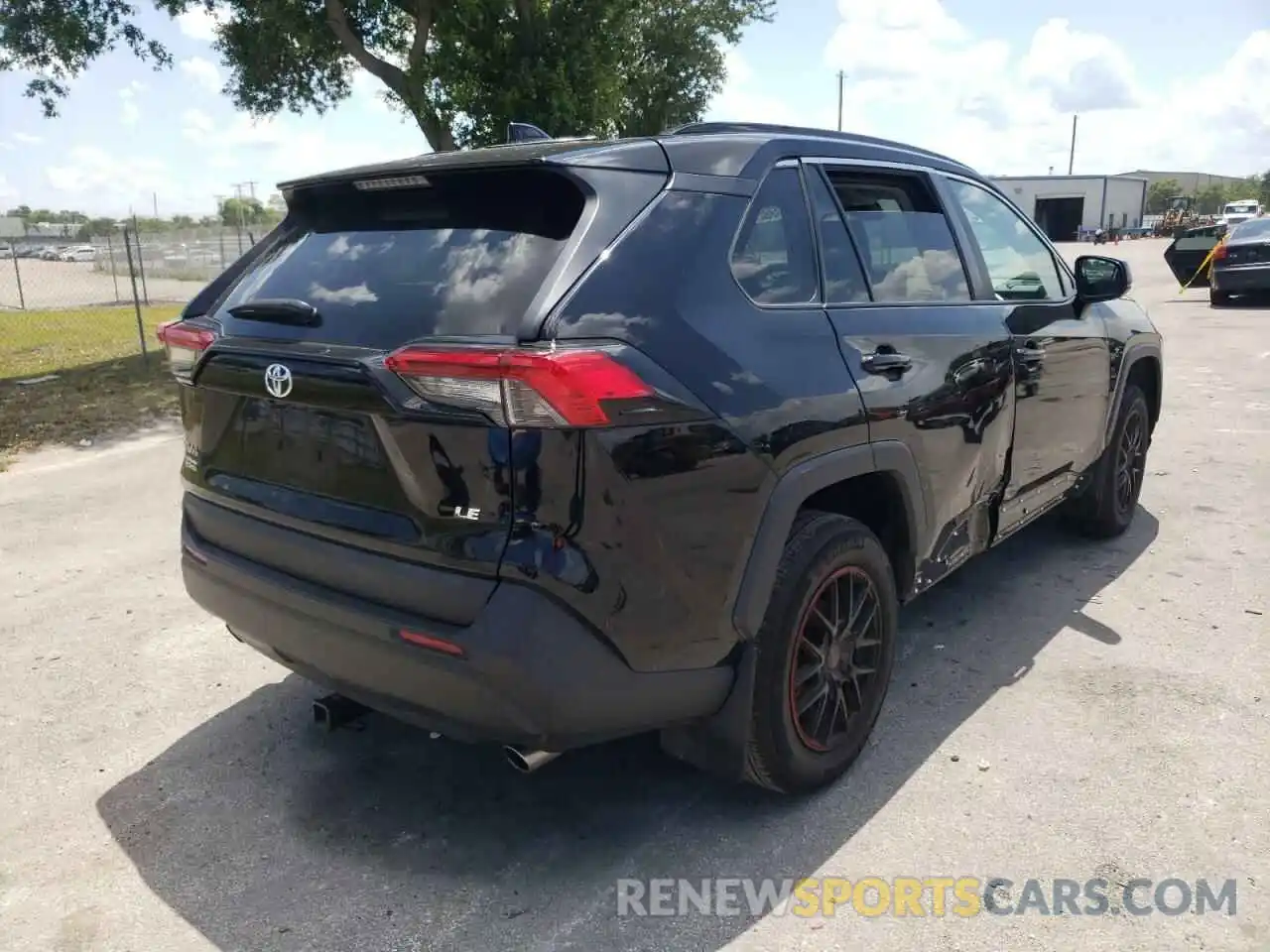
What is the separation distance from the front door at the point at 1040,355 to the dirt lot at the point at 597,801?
25.4 inches

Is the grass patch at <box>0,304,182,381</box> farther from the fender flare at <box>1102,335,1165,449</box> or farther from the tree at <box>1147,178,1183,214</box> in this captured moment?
the tree at <box>1147,178,1183,214</box>

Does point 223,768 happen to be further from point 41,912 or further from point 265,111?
point 265,111

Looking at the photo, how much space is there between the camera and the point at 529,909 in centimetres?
247

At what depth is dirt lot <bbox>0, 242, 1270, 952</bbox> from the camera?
7.93 ft

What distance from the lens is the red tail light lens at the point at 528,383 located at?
6.87 feet

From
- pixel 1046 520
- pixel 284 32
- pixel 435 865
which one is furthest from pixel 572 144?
pixel 284 32

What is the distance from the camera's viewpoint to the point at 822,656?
2861 mm

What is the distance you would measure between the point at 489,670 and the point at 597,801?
0.99 metres

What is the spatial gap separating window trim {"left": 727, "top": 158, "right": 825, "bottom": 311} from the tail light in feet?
4.99

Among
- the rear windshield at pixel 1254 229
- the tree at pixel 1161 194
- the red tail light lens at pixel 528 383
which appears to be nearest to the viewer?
the red tail light lens at pixel 528 383

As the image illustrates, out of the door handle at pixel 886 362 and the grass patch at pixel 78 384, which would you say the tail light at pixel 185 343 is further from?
the grass patch at pixel 78 384

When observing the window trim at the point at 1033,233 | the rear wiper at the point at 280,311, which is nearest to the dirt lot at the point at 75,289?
the rear wiper at the point at 280,311

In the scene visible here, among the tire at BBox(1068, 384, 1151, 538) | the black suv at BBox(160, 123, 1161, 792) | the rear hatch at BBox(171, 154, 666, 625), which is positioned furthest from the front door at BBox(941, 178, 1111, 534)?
the rear hatch at BBox(171, 154, 666, 625)

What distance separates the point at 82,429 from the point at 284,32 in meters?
7.12
